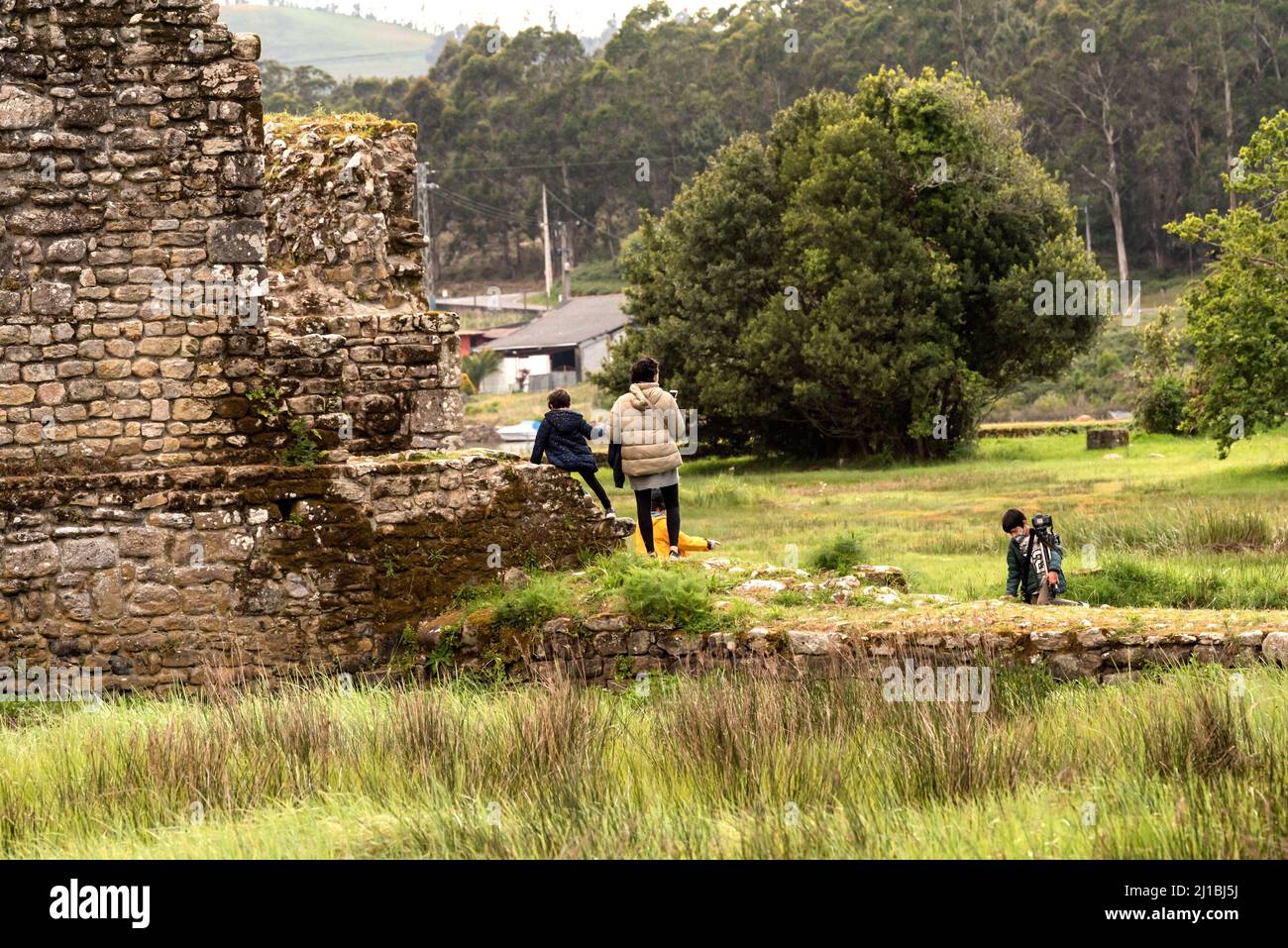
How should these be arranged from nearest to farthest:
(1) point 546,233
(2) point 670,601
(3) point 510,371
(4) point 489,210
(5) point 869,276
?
(2) point 670,601 < (5) point 869,276 < (3) point 510,371 < (1) point 546,233 < (4) point 489,210

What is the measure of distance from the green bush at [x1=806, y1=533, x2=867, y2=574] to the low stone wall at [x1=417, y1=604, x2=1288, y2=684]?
2.73m

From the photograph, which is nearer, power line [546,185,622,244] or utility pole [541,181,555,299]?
utility pole [541,181,555,299]

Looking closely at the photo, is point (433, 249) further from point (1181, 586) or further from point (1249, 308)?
point (1181, 586)

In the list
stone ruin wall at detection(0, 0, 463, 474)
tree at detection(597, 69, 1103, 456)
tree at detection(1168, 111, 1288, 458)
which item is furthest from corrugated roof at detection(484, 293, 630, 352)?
stone ruin wall at detection(0, 0, 463, 474)

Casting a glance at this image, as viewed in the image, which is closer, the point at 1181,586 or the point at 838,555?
the point at 838,555

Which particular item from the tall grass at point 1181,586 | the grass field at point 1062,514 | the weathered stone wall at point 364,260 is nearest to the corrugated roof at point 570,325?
the grass field at point 1062,514

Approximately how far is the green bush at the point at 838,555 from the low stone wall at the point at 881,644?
2.73 meters

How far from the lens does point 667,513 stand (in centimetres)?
1283

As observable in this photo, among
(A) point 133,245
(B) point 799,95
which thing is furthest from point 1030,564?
(B) point 799,95

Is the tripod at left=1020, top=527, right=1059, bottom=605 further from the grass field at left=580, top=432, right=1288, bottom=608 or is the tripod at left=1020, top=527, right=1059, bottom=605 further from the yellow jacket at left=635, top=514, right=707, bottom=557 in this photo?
the yellow jacket at left=635, top=514, right=707, bottom=557

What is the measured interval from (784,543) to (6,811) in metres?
12.9

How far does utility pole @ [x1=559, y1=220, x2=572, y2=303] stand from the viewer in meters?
78.9

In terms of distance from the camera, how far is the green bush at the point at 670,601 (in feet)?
33.7

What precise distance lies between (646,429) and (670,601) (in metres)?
2.39
